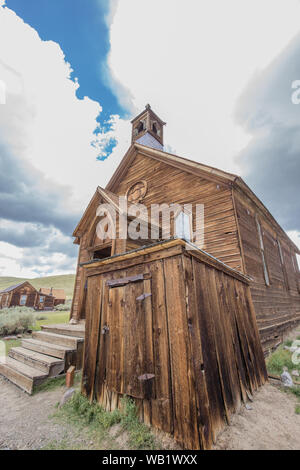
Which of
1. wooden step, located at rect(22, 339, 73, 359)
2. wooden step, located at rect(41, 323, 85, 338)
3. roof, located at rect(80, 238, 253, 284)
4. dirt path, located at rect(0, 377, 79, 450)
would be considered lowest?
dirt path, located at rect(0, 377, 79, 450)

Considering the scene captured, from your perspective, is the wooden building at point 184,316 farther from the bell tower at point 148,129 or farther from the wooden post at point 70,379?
the bell tower at point 148,129

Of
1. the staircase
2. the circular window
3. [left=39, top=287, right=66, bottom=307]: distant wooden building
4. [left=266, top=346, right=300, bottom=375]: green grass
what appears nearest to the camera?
the staircase

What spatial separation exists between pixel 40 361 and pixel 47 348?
0.67 meters

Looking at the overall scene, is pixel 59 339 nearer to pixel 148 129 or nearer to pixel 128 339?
pixel 128 339

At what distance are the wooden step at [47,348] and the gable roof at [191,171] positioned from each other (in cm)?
841

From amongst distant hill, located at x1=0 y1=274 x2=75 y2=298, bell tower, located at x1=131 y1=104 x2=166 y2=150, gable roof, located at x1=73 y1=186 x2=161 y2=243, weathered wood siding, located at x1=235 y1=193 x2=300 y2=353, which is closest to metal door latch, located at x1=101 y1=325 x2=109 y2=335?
gable roof, located at x1=73 y1=186 x2=161 y2=243

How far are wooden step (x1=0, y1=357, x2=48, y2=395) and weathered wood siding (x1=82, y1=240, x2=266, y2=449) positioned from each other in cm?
155

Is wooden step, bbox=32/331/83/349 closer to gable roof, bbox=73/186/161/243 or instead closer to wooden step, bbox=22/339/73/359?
wooden step, bbox=22/339/73/359

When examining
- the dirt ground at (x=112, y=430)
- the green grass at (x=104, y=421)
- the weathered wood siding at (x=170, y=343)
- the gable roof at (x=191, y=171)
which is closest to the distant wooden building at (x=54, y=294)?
the gable roof at (x=191, y=171)

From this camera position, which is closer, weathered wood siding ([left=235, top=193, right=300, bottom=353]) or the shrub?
weathered wood siding ([left=235, top=193, right=300, bottom=353])

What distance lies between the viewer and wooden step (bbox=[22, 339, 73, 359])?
18.3ft

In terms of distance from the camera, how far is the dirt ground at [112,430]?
2.90 m

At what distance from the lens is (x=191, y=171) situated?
32.0 feet
